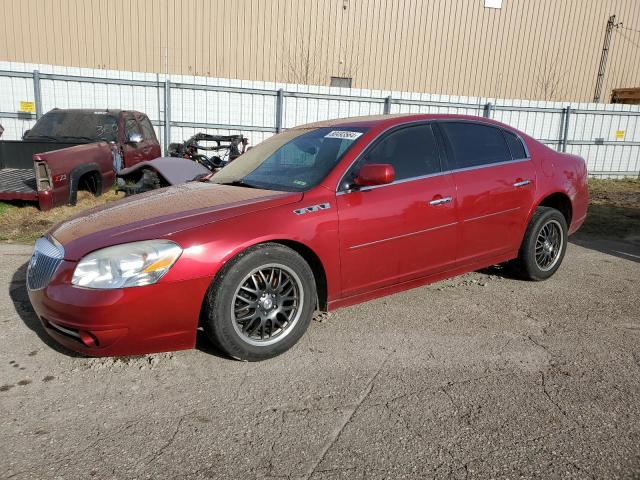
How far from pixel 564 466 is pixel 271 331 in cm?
179

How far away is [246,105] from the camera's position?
12.4 meters

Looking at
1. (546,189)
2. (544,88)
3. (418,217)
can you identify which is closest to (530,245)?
(546,189)

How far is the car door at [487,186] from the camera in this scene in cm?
412

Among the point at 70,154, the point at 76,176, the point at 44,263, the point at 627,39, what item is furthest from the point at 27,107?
the point at 627,39

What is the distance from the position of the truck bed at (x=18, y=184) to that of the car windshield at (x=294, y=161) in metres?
4.43

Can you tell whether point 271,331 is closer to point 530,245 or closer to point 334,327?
point 334,327

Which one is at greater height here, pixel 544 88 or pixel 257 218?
pixel 544 88

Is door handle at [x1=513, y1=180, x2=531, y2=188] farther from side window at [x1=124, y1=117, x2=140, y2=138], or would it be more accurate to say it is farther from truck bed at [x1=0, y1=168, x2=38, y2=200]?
side window at [x1=124, y1=117, x2=140, y2=138]

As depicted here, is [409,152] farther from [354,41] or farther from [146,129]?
[354,41]

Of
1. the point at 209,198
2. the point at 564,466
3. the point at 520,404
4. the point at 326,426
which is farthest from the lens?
the point at 209,198

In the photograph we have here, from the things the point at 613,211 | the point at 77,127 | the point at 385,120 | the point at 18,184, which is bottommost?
the point at 613,211

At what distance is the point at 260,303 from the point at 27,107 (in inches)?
421

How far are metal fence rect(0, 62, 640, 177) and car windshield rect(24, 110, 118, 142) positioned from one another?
302 centimetres

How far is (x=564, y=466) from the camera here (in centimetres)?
223
